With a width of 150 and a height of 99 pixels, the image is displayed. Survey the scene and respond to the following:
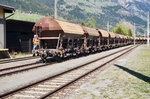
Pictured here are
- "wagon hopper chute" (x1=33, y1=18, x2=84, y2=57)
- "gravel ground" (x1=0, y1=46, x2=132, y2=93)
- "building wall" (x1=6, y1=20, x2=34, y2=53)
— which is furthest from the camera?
"building wall" (x1=6, y1=20, x2=34, y2=53)

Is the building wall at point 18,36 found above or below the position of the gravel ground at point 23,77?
above

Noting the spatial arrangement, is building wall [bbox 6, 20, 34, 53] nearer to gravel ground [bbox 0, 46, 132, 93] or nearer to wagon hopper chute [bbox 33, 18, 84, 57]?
wagon hopper chute [bbox 33, 18, 84, 57]

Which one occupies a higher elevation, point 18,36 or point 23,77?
point 18,36

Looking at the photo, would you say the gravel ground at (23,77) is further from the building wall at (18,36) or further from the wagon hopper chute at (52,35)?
the building wall at (18,36)

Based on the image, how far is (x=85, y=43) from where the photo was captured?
2184 cm

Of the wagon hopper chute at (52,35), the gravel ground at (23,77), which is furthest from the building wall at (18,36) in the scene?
the gravel ground at (23,77)

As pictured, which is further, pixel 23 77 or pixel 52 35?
pixel 52 35

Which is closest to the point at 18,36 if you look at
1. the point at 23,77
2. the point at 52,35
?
the point at 52,35

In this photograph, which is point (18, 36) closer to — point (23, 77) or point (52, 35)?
point (52, 35)

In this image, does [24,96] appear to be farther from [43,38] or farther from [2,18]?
[2,18]

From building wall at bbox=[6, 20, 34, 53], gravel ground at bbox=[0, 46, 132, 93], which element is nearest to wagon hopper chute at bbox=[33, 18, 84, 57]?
gravel ground at bbox=[0, 46, 132, 93]

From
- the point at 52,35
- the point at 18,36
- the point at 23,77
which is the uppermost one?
the point at 18,36

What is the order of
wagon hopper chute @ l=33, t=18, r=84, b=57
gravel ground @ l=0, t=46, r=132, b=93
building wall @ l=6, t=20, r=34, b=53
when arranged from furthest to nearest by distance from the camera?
building wall @ l=6, t=20, r=34, b=53 → wagon hopper chute @ l=33, t=18, r=84, b=57 → gravel ground @ l=0, t=46, r=132, b=93

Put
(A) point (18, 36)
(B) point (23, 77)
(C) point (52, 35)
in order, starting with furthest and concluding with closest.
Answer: (A) point (18, 36) < (C) point (52, 35) < (B) point (23, 77)
